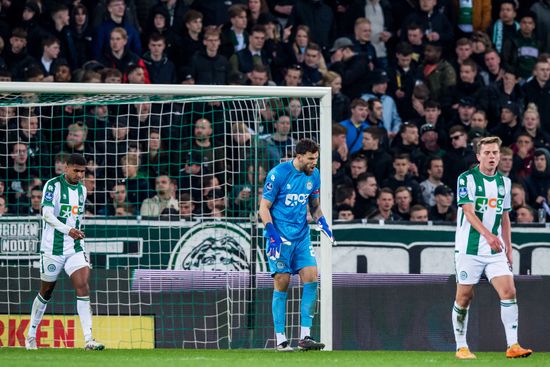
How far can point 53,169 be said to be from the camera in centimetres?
1520

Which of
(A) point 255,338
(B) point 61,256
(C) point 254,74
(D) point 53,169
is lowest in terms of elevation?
(A) point 255,338

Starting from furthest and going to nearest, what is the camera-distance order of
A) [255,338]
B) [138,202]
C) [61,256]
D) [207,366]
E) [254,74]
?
[254,74], [138,202], [255,338], [61,256], [207,366]

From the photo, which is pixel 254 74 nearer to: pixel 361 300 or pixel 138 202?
pixel 138 202

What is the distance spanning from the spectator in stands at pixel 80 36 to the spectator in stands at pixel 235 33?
1876 millimetres

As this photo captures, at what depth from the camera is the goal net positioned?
13727mm

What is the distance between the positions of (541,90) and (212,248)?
6.81 meters

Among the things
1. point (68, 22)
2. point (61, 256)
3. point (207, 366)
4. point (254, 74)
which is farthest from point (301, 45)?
point (207, 366)

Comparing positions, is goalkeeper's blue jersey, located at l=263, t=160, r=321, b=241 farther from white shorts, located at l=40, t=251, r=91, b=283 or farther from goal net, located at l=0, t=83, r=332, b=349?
white shorts, located at l=40, t=251, r=91, b=283

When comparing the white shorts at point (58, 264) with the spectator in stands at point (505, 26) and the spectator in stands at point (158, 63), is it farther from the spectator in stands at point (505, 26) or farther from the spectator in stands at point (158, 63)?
the spectator in stands at point (505, 26)

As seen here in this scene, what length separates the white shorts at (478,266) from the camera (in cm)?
1143

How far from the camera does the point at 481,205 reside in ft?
37.7

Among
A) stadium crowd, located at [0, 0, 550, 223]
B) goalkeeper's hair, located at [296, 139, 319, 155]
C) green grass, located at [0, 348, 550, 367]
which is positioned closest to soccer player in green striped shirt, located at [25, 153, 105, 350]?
green grass, located at [0, 348, 550, 367]

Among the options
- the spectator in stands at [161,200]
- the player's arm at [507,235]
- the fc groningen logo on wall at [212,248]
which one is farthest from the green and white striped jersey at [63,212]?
the player's arm at [507,235]

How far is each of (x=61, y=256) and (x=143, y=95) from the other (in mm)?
1973
